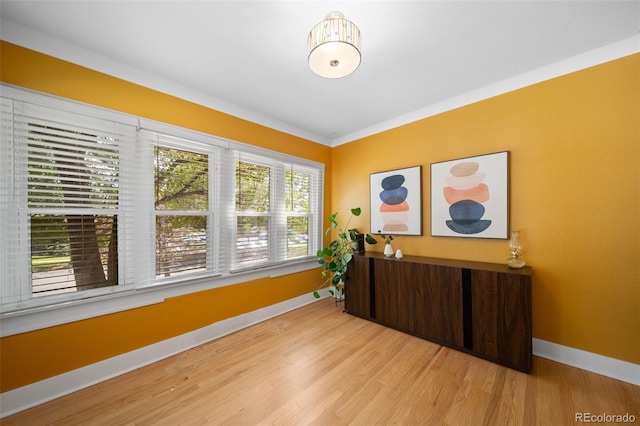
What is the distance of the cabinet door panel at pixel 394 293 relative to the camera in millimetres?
2676

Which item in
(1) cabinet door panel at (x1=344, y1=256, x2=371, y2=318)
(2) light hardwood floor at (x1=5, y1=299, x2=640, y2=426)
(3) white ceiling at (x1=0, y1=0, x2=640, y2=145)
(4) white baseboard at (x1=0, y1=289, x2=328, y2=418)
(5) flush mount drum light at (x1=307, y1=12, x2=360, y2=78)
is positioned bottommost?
(2) light hardwood floor at (x1=5, y1=299, x2=640, y2=426)

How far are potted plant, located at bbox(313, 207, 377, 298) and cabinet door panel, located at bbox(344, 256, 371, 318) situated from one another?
0.35 feet

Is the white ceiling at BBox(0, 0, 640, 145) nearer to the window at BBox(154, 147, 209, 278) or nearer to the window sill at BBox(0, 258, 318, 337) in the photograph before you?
the window at BBox(154, 147, 209, 278)

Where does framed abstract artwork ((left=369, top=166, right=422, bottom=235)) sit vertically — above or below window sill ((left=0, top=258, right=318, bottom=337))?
above

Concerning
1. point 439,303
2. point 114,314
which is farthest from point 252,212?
point 439,303

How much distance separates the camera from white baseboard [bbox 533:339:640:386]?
185cm

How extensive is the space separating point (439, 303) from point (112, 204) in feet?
10.6

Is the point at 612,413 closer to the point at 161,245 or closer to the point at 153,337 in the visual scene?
the point at 153,337

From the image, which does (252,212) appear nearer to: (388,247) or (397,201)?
(388,247)

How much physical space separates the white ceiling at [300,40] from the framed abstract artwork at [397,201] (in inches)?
39.2

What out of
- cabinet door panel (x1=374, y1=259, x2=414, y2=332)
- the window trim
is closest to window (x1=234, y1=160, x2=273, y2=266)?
the window trim

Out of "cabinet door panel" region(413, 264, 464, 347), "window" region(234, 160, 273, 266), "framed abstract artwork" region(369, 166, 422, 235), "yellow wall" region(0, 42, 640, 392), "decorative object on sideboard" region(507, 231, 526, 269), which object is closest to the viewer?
"yellow wall" region(0, 42, 640, 392)

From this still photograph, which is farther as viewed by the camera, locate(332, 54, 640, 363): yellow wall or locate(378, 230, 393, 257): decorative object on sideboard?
locate(378, 230, 393, 257): decorative object on sideboard

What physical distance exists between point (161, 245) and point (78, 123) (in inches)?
47.1
